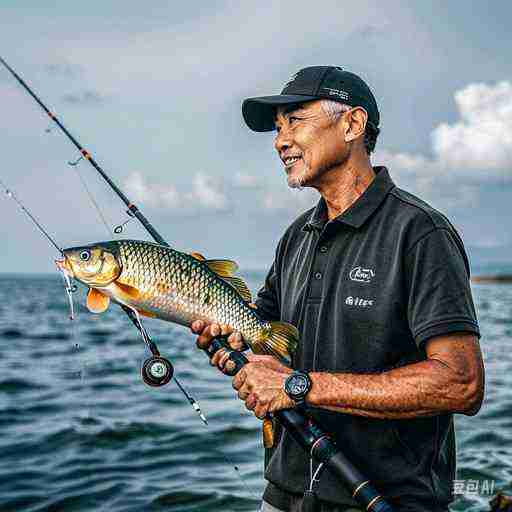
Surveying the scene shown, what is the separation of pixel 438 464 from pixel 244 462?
7014 millimetres

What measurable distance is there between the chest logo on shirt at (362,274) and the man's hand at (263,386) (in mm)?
534

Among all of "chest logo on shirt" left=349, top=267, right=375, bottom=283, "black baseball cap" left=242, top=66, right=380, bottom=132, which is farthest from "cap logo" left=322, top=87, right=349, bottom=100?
"chest logo on shirt" left=349, top=267, right=375, bottom=283

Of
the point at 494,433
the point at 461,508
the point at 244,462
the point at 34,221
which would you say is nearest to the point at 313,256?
the point at 34,221

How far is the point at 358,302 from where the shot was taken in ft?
11.7

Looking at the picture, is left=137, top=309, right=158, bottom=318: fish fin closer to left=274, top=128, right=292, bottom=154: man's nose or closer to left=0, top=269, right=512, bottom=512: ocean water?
left=0, top=269, right=512, bottom=512: ocean water

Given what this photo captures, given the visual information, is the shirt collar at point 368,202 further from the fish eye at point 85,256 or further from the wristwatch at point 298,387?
the fish eye at point 85,256

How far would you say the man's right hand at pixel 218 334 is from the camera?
3.96m

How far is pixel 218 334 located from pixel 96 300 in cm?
66

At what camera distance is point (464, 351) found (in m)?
3.26

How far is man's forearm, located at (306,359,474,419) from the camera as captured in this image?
3.25 m

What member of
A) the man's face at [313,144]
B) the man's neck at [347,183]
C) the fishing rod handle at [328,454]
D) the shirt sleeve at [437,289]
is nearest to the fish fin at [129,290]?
the fishing rod handle at [328,454]

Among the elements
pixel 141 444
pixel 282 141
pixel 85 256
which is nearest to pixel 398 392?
pixel 282 141

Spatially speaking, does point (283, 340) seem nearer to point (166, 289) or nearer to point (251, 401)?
point (251, 401)

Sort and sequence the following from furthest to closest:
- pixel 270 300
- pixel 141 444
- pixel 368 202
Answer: pixel 141 444 < pixel 270 300 < pixel 368 202
